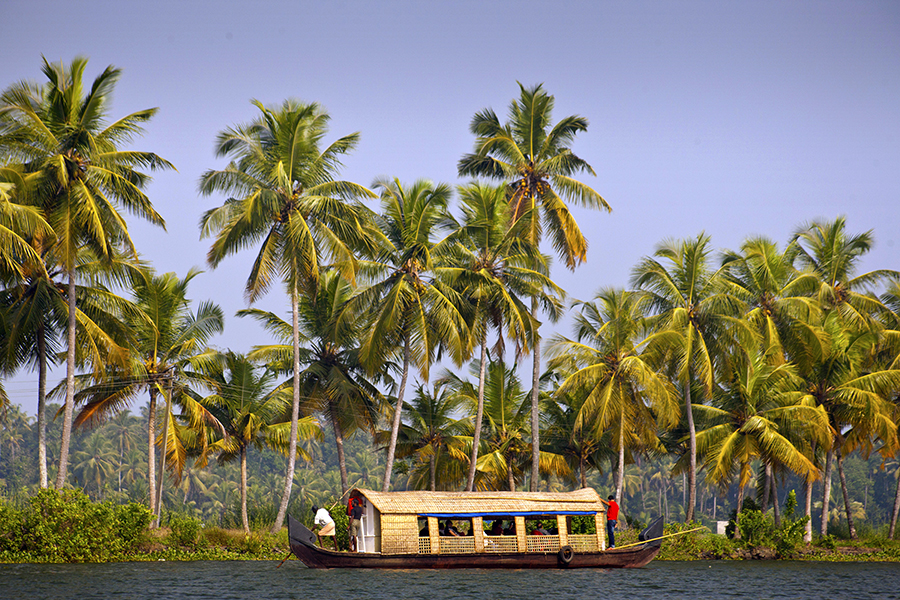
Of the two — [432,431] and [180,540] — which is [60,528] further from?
[432,431]

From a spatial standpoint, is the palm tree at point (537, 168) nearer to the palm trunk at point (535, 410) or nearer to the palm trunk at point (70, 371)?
the palm trunk at point (535, 410)

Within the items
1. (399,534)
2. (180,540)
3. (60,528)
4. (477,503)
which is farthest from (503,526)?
(60,528)

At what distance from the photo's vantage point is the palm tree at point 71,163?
81.1 feet

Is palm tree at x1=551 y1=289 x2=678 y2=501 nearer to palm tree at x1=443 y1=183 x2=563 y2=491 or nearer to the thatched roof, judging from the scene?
palm tree at x1=443 y1=183 x2=563 y2=491

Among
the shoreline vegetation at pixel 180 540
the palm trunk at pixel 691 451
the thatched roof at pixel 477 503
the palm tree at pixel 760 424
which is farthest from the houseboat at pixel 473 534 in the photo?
the palm trunk at pixel 691 451

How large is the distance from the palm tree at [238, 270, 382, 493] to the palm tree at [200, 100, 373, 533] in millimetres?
2974

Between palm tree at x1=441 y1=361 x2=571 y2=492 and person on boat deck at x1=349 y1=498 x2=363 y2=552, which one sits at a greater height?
palm tree at x1=441 y1=361 x2=571 y2=492

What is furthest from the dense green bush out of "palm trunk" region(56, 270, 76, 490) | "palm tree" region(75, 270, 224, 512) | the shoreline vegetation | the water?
"palm tree" region(75, 270, 224, 512)

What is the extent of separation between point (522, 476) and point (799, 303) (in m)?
13.5

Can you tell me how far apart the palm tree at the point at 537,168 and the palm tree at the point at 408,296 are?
3.50m

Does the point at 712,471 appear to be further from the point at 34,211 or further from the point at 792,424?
the point at 34,211

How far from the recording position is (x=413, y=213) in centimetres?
3125

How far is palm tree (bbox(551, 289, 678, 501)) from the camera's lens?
31828 millimetres

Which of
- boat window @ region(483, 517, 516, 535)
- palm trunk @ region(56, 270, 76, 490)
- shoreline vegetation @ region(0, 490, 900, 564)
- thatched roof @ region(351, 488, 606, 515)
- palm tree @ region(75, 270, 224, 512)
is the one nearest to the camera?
thatched roof @ region(351, 488, 606, 515)
